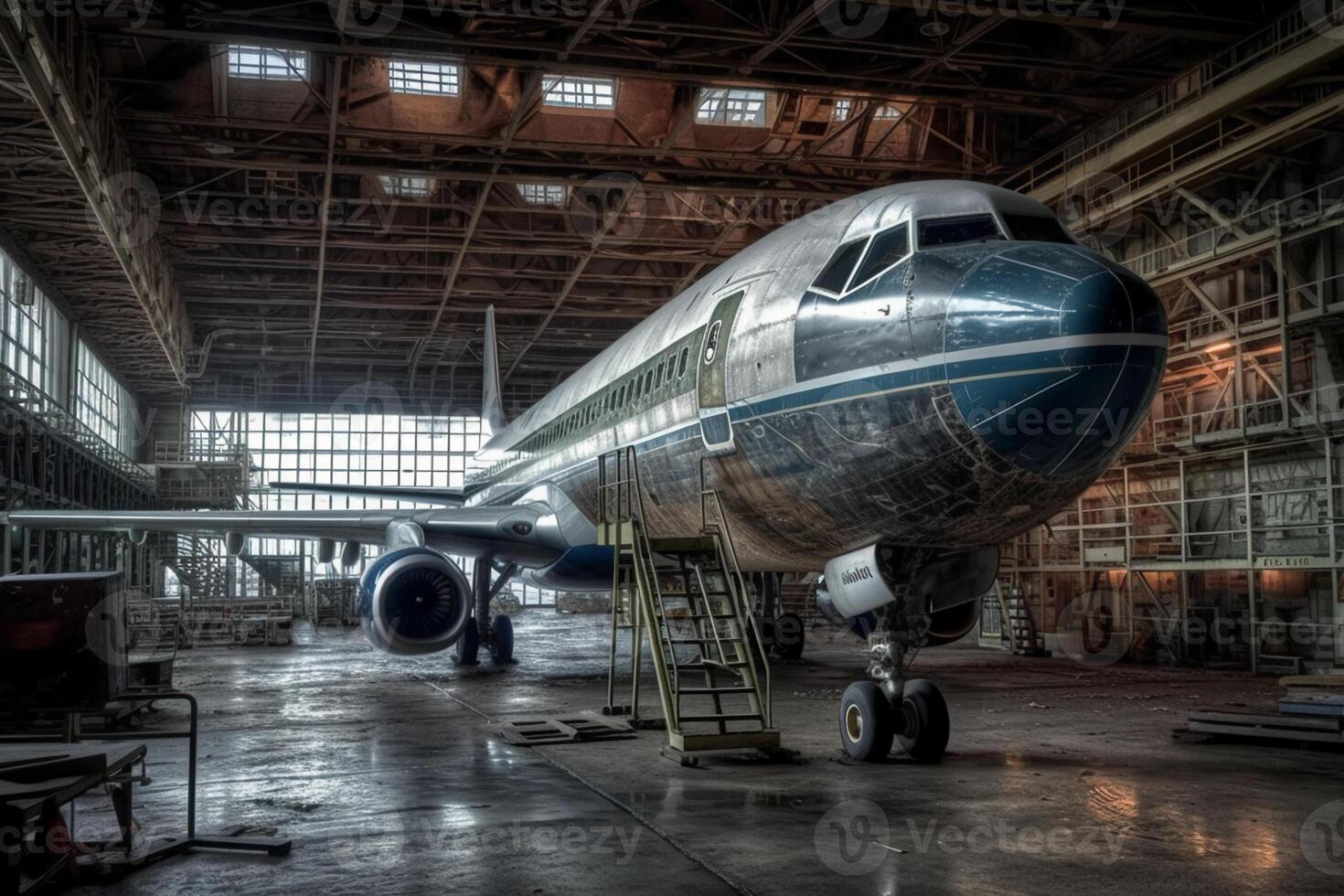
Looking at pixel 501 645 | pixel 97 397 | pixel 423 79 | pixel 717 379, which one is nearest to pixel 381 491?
pixel 501 645

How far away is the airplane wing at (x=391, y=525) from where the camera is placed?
15586 mm

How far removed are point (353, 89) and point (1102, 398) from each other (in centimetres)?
1840

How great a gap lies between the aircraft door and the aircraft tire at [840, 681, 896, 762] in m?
2.34

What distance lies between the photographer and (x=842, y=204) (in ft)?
30.5

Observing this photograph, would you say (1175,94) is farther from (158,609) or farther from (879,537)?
(158,609)

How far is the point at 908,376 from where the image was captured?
7.36m

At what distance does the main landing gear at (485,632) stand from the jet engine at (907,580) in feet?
35.2

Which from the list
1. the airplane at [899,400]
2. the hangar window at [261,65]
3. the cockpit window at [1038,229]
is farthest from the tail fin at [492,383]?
the cockpit window at [1038,229]

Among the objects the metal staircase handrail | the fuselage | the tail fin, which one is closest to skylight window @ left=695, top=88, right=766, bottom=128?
the tail fin

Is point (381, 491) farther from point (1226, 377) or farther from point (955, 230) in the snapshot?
point (955, 230)

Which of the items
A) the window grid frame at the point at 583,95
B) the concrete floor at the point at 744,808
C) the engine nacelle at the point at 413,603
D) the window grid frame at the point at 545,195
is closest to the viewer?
the concrete floor at the point at 744,808

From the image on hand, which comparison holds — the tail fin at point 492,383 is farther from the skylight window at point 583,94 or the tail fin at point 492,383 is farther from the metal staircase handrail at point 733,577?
the metal staircase handrail at point 733,577

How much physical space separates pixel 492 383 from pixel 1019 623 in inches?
595

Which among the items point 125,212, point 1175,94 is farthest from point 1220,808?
point 125,212
